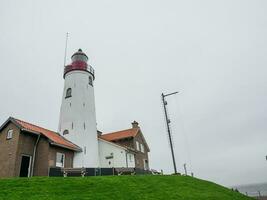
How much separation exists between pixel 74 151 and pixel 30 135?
19.5 ft

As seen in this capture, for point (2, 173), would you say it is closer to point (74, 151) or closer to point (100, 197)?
point (74, 151)

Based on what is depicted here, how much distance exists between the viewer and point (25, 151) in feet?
81.8

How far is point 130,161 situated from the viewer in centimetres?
3538

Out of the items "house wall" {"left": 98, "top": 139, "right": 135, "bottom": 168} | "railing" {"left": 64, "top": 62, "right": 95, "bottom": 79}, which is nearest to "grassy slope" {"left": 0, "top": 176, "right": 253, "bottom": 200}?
"house wall" {"left": 98, "top": 139, "right": 135, "bottom": 168}

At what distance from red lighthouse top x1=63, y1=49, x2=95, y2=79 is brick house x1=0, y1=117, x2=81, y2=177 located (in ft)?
40.8

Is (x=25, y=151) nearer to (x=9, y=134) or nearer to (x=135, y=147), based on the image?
(x=9, y=134)

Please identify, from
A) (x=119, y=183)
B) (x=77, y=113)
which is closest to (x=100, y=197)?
(x=119, y=183)

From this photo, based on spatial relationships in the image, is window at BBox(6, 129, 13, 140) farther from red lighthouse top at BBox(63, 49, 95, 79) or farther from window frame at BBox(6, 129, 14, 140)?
red lighthouse top at BBox(63, 49, 95, 79)

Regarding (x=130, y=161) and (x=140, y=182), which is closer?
(x=140, y=182)

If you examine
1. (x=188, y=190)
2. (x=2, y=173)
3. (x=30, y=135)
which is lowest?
(x=188, y=190)

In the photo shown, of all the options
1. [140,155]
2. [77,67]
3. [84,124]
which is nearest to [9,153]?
[84,124]

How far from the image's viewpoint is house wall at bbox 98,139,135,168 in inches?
1334

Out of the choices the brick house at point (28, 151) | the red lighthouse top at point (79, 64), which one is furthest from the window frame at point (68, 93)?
the brick house at point (28, 151)

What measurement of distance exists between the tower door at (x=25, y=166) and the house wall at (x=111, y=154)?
1133 centimetres
